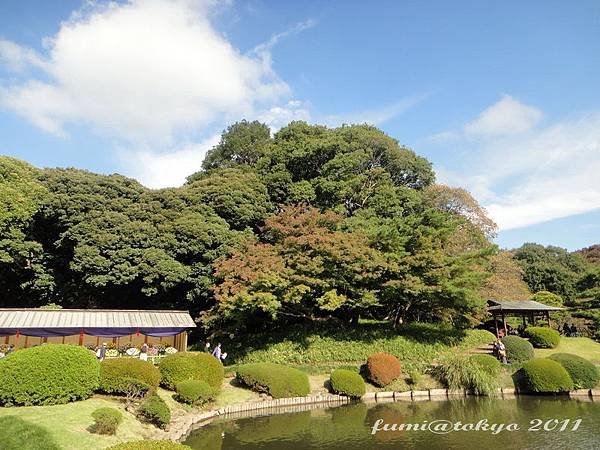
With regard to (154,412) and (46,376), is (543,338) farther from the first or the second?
(46,376)

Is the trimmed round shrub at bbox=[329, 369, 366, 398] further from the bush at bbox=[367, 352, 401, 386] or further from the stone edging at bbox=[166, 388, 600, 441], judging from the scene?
the bush at bbox=[367, 352, 401, 386]

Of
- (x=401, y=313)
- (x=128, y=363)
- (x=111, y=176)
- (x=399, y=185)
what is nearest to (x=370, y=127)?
(x=399, y=185)

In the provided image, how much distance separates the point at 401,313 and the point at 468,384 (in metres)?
6.89

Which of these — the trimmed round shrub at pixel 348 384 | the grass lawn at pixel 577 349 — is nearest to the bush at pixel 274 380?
the trimmed round shrub at pixel 348 384

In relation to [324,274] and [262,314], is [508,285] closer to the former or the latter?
[324,274]

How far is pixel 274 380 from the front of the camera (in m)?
17.8

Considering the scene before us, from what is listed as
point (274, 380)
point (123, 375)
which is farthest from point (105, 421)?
point (274, 380)

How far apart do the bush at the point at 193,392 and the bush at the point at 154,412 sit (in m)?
2.41

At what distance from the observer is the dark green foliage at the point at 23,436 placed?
8.84 meters

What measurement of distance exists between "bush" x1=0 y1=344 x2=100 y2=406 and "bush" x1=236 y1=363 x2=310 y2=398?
6.63 m

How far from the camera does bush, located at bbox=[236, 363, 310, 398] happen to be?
57.9 ft

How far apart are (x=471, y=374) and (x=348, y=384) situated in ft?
18.0

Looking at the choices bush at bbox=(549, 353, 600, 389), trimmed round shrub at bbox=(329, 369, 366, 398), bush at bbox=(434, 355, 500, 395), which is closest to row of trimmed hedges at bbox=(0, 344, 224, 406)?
trimmed round shrub at bbox=(329, 369, 366, 398)

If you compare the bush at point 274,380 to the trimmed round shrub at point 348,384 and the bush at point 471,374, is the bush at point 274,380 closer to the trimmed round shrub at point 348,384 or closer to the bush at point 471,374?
the trimmed round shrub at point 348,384
